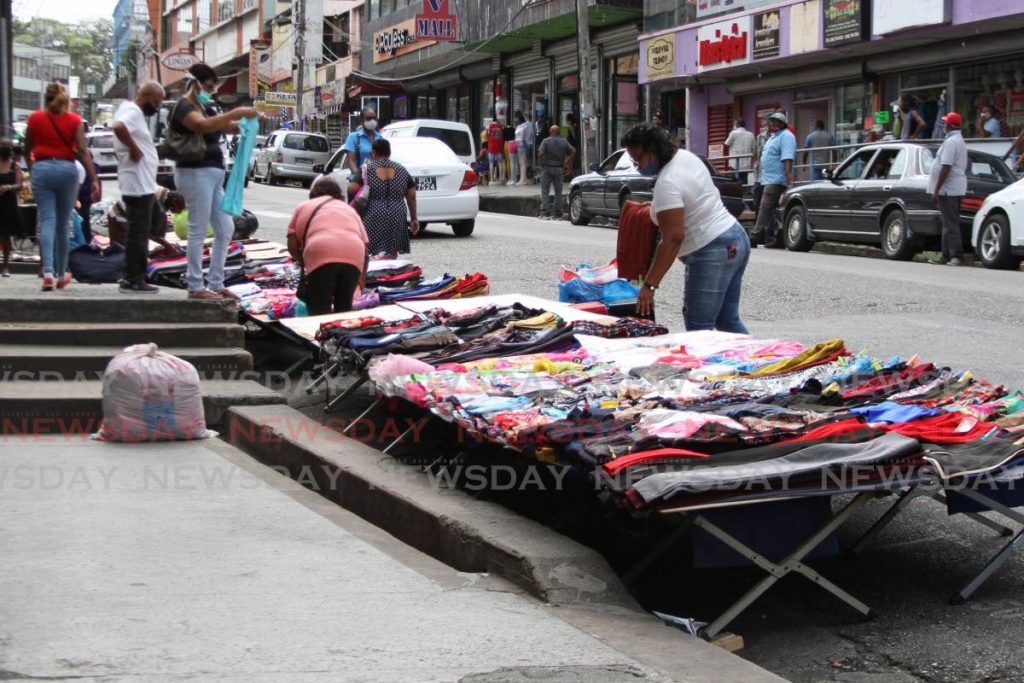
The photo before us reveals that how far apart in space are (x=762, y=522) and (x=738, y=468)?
0.27 metres

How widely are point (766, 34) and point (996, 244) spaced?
12.0 meters

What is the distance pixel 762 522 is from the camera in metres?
4.72

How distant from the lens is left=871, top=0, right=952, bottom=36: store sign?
2177 cm

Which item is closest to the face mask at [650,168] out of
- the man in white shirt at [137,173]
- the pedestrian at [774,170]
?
the man in white shirt at [137,173]

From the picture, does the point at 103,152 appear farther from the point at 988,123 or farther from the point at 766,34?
the point at 988,123

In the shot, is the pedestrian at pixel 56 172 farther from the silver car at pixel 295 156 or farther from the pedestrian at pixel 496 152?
the silver car at pixel 295 156

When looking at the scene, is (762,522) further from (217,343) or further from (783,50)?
(783,50)

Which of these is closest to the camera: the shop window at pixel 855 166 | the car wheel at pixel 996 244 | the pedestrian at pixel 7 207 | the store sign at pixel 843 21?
the pedestrian at pixel 7 207

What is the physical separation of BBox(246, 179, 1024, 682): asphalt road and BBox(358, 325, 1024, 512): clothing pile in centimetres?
59

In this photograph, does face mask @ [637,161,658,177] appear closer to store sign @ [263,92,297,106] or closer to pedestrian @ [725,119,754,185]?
pedestrian @ [725,119,754,185]

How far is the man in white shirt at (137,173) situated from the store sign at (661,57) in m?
22.7

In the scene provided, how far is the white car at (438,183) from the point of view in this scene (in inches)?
739

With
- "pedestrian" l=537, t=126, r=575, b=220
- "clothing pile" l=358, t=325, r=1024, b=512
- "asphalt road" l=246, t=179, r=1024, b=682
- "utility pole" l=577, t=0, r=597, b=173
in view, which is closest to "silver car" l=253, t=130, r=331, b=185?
"utility pole" l=577, t=0, r=597, b=173

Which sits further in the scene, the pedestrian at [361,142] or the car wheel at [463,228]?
the car wheel at [463,228]
